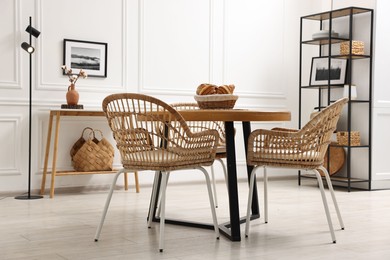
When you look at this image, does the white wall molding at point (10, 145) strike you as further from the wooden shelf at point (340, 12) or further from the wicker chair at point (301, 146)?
the wooden shelf at point (340, 12)

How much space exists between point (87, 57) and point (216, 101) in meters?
2.14

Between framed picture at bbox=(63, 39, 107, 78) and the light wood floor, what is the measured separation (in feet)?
3.70

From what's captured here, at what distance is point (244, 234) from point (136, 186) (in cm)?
192

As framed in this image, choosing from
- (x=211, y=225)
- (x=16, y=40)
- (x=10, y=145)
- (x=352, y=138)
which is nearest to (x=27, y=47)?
(x=16, y=40)

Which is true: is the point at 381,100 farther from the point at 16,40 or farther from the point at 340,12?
the point at 16,40

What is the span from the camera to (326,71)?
5.42m

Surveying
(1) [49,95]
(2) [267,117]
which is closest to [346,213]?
(2) [267,117]

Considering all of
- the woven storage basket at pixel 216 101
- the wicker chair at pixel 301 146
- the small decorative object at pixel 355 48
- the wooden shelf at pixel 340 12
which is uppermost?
the wooden shelf at pixel 340 12

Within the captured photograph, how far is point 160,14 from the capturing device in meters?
5.22

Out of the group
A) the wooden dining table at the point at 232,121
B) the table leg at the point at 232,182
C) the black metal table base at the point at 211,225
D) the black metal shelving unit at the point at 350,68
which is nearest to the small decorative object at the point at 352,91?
the black metal shelving unit at the point at 350,68

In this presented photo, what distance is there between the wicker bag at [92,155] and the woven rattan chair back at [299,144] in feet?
6.76

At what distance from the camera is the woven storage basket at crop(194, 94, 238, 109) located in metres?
3.05

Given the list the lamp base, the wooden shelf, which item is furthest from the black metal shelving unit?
the lamp base

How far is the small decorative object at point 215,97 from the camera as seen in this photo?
3.05 meters
